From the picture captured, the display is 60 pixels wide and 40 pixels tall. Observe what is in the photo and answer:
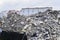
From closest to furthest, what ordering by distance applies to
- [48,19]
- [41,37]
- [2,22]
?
[41,37], [48,19], [2,22]

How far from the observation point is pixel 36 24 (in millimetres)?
7672

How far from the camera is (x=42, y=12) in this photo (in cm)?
805

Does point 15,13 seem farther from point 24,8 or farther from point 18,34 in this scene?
point 18,34

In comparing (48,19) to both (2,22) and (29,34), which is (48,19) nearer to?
(29,34)

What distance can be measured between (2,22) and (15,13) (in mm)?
744

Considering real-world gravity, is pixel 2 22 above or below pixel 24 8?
below

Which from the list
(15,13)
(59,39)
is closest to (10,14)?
(15,13)

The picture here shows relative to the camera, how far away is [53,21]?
770cm

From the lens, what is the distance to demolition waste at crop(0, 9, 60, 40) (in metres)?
7.38

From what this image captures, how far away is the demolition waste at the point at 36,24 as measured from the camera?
7383mm

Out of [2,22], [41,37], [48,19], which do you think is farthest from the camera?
[2,22]

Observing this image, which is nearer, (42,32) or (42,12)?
(42,32)

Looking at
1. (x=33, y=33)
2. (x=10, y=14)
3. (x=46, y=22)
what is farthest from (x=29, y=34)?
(x=10, y=14)

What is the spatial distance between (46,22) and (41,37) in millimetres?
765
